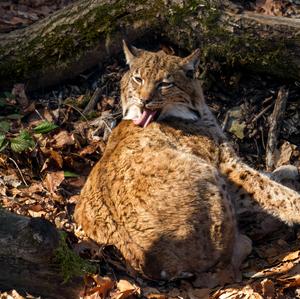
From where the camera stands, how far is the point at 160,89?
6289 mm

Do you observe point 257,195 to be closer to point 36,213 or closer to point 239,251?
point 239,251

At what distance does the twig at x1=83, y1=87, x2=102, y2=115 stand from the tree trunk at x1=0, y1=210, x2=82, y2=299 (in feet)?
10.5

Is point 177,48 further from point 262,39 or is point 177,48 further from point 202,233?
point 202,233

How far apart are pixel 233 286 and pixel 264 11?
399cm

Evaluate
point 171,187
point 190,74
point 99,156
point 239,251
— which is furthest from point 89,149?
point 239,251

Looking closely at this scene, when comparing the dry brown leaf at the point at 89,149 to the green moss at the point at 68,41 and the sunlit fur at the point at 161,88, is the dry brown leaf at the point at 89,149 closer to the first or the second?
the sunlit fur at the point at 161,88

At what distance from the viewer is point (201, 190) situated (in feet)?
18.4

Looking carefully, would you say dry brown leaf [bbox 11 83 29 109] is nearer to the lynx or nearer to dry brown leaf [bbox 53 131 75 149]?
dry brown leaf [bbox 53 131 75 149]

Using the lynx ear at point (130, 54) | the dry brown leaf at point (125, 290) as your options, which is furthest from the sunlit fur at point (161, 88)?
the dry brown leaf at point (125, 290)

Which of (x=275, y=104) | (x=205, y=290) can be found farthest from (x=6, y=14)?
(x=205, y=290)

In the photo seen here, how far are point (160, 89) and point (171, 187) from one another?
1.14 m

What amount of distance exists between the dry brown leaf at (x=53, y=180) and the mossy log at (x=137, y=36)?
1.53 meters

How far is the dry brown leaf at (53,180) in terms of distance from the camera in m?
6.65

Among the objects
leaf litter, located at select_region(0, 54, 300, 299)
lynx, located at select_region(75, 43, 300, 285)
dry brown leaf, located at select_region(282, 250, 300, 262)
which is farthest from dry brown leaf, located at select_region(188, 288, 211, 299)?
dry brown leaf, located at select_region(282, 250, 300, 262)
